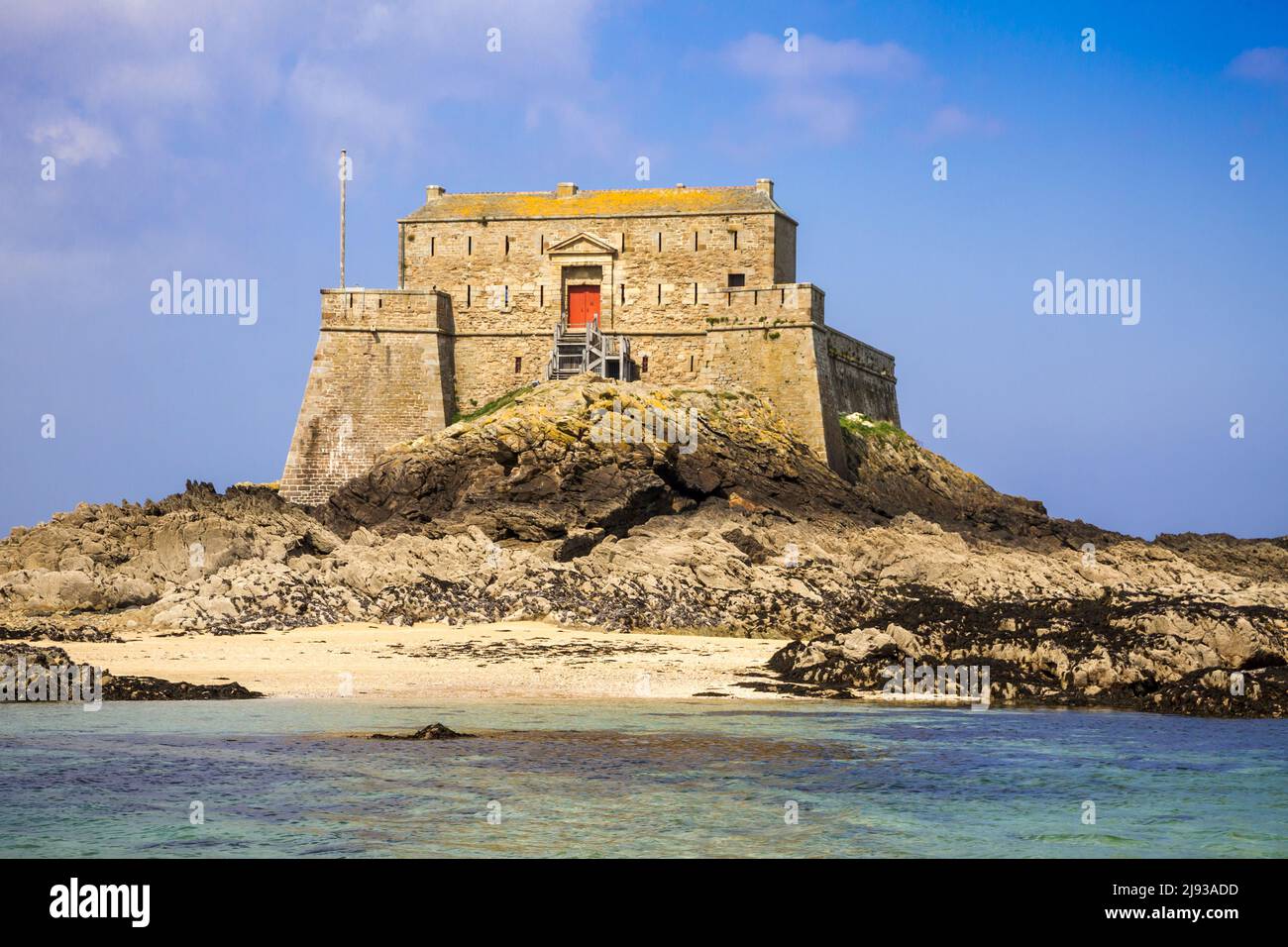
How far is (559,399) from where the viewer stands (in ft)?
116

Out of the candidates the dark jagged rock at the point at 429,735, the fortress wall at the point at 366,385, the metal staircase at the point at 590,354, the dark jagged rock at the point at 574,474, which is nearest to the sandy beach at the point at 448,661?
the dark jagged rock at the point at 429,735

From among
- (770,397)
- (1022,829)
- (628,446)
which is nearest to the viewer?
(1022,829)

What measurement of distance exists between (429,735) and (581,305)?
24701 mm

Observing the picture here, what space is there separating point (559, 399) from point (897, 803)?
22268 mm

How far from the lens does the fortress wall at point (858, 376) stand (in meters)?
40.9

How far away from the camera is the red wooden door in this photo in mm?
40281

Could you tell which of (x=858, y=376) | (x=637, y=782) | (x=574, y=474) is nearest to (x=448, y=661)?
(x=637, y=782)

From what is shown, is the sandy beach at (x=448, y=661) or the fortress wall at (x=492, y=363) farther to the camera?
the fortress wall at (x=492, y=363)

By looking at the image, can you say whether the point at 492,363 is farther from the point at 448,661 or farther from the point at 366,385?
the point at 448,661

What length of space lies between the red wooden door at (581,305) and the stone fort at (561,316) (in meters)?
0.04

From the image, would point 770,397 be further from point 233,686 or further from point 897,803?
point 897,803

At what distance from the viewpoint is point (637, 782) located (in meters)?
14.6

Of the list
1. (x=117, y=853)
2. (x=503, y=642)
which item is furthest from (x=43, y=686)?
(x=117, y=853)

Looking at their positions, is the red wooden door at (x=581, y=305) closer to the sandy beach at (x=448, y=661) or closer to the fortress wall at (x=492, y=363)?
the fortress wall at (x=492, y=363)
